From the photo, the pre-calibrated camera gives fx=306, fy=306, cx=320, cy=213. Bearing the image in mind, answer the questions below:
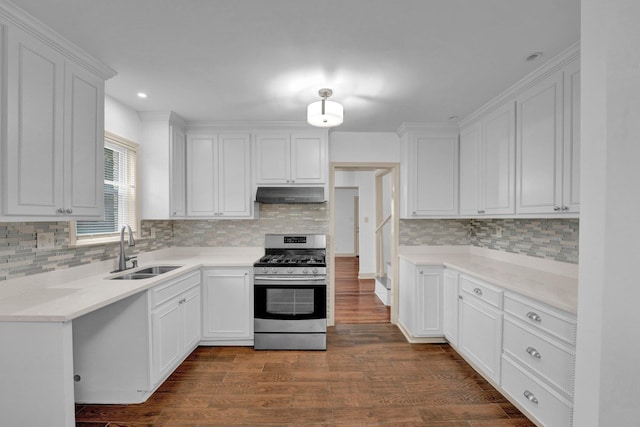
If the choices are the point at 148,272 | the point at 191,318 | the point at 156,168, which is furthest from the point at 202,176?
the point at 191,318

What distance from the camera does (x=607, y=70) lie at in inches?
44.5

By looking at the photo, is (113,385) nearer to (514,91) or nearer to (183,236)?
(183,236)

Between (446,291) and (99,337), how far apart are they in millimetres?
3069

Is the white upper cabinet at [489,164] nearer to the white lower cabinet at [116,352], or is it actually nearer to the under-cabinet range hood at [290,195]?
the under-cabinet range hood at [290,195]

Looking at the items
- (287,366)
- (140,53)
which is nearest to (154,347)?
(287,366)

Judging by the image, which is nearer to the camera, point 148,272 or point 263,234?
point 148,272

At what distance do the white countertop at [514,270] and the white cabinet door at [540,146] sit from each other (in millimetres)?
533

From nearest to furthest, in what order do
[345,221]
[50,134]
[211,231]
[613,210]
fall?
[613,210]
[50,134]
[211,231]
[345,221]

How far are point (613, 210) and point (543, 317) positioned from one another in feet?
3.21

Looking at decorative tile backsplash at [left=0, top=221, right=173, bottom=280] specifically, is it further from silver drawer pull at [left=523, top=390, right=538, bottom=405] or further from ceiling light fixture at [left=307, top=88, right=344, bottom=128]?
silver drawer pull at [left=523, top=390, right=538, bottom=405]

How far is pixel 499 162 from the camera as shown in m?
2.77

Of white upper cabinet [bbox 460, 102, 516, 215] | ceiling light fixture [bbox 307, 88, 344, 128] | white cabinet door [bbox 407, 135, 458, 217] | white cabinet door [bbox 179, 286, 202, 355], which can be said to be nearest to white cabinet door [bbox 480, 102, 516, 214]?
white upper cabinet [bbox 460, 102, 516, 215]

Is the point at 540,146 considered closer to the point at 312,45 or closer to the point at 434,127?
the point at 434,127

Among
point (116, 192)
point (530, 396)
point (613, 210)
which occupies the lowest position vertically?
point (530, 396)
